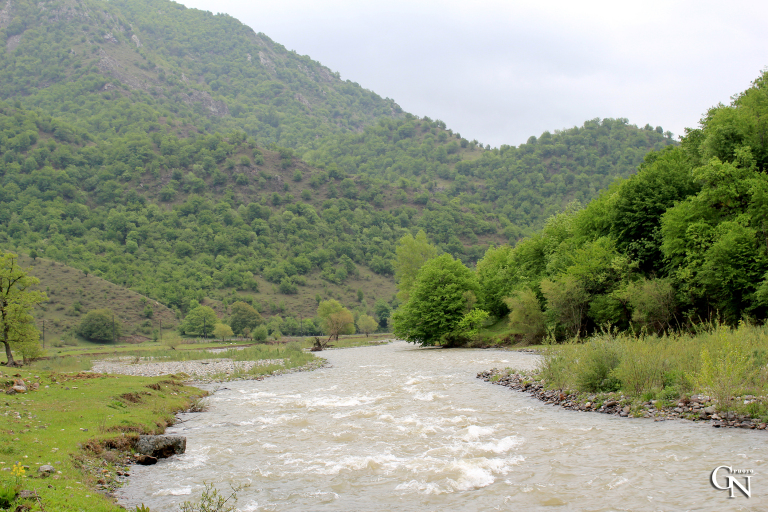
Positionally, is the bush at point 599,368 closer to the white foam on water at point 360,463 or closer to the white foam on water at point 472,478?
the white foam on water at point 472,478

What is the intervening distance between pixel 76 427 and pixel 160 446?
2.86m

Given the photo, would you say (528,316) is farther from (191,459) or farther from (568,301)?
(191,459)

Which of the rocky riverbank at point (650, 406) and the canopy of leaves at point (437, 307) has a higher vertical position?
the canopy of leaves at point (437, 307)

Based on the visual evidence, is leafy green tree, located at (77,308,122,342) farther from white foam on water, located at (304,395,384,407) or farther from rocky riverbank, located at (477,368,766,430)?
rocky riverbank, located at (477,368,766,430)

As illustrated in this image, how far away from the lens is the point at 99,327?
10112cm

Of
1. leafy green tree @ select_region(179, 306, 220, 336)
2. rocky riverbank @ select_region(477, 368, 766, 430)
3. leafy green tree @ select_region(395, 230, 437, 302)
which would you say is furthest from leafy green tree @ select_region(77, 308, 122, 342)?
rocky riverbank @ select_region(477, 368, 766, 430)

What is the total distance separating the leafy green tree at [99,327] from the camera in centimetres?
9969

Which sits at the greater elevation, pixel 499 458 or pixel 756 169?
pixel 756 169

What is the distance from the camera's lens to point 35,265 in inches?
4429

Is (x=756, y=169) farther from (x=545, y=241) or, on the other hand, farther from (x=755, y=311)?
(x=545, y=241)

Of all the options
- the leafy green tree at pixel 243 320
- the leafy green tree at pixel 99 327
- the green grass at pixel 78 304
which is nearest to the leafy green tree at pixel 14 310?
the green grass at pixel 78 304

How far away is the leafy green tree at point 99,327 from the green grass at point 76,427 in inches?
3314

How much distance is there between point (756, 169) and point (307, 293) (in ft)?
433

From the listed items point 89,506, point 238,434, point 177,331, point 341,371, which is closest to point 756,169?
point 341,371
